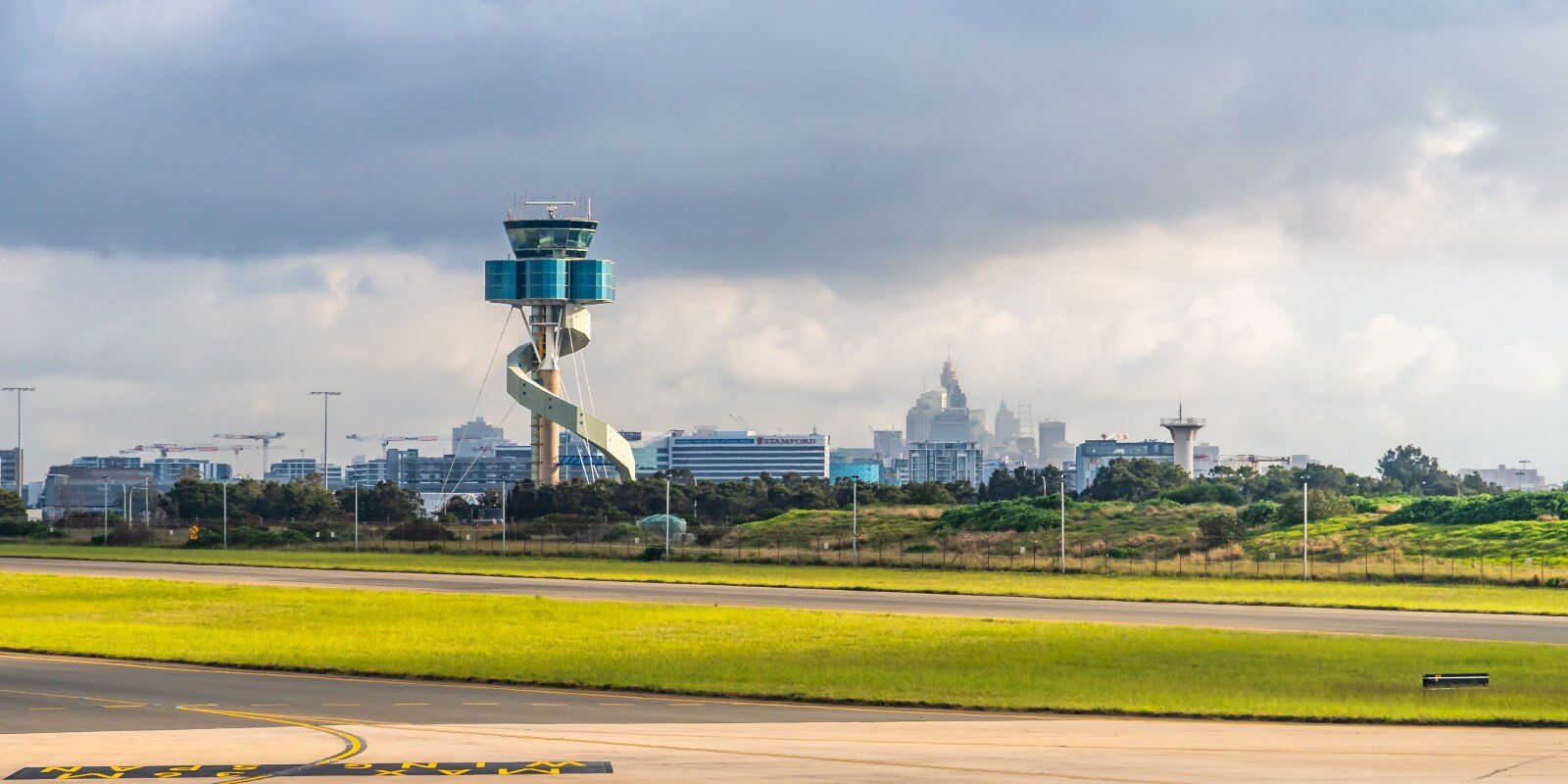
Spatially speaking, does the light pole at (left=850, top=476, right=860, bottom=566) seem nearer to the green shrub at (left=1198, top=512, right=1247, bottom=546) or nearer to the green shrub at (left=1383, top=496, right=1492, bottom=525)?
the green shrub at (left=1198, top=512, right=1247, bottom=546)

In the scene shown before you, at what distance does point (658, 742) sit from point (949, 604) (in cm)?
4102

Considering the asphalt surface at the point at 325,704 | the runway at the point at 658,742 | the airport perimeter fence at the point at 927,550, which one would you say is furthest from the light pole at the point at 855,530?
the runway at the point at 658,742

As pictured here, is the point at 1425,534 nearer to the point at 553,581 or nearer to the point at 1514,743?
the point at 553,581

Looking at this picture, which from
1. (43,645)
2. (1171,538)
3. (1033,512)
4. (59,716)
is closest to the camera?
(59,716)

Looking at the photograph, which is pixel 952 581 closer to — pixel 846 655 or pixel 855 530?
pixel 855 530

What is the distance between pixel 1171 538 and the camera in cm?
14138

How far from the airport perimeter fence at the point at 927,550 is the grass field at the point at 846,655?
1760 inches

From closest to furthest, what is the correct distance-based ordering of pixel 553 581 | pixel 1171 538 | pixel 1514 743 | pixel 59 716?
1. pixel 1514 743
2. pixel 59 716
3. pixel 553 581
4. pixel 1171 538

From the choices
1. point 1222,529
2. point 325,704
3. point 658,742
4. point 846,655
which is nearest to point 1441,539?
point 1222,529

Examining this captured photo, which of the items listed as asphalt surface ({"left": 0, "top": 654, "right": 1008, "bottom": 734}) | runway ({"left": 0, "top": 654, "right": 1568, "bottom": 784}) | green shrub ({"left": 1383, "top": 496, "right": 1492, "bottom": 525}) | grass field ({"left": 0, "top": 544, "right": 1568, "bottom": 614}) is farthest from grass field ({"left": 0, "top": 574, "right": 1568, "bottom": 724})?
green shrub ({"left": 1383, "top": 496, "right": 1492, "bottom": 525})

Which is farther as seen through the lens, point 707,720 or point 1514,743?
point 707,720

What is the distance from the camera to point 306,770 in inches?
1055

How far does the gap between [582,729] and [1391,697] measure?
19226mm

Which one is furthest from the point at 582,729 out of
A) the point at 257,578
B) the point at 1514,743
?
the point at 257,578
